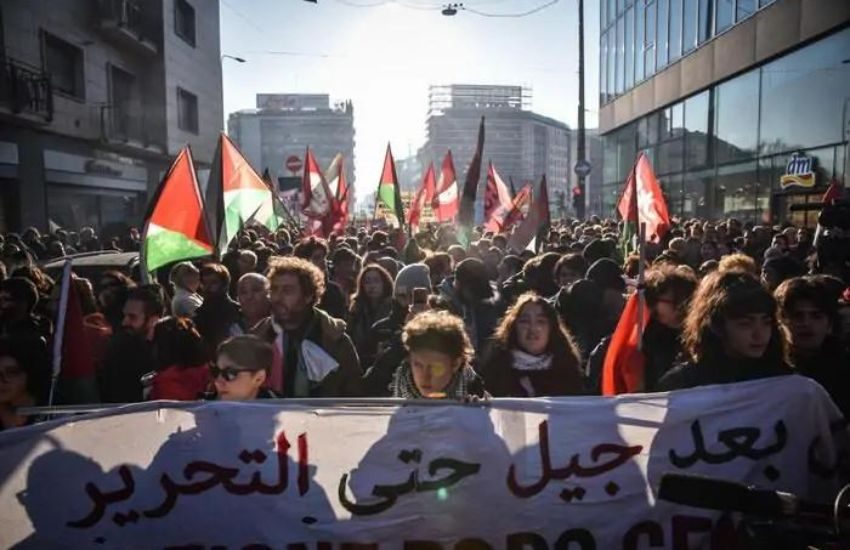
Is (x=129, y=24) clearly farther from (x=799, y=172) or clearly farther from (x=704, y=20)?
(x=799, y=172)

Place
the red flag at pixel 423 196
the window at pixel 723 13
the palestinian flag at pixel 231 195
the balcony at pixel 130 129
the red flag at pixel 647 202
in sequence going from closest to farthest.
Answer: the palestinian flag at pixel 231 195
the red flag at pixel 647 202
the red flag at pixel 423 196
the window at pixel 723 13
the balcony at pixel 130 129

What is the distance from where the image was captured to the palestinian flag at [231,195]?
19.8 ft

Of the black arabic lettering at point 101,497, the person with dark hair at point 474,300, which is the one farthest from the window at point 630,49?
the black arabic lettering at point 101,497

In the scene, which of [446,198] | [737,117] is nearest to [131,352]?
[446,198]

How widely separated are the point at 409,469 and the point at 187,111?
28.2m

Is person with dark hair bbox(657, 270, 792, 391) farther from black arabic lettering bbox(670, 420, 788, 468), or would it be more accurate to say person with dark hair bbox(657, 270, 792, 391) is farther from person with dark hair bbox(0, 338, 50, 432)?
person with dark hair bbox(0, 338, 50, 432)

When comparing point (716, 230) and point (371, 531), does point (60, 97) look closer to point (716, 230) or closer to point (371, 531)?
point (716, 230)

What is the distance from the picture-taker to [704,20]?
66.4ft

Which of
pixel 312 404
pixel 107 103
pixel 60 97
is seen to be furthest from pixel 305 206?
pixel 107 103

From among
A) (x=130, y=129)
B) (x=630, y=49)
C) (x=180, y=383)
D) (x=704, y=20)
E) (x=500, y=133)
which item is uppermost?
(x=500, y=133)

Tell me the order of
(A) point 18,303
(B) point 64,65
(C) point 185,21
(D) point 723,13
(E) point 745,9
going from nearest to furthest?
(A) point 18,303 → (E) point 745,9 → (D) point 723,13 → (B) point 64,65 → (C) point 185,21

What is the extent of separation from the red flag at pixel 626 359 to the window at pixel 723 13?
18305 mm

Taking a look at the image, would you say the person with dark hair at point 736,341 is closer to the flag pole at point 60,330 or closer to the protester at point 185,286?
the flag pole at point 60,330

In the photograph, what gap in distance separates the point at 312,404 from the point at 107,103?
22.4 meters
